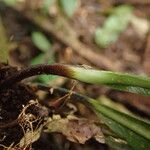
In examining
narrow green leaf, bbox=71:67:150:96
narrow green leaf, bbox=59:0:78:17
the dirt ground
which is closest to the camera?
narrow green leaf, bbox=71:67:150:96

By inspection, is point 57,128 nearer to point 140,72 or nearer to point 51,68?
point 51,68

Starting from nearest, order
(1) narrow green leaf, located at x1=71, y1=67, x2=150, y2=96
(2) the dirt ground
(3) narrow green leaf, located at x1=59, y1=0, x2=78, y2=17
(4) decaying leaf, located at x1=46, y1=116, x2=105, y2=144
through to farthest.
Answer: (1) narrow green leaf, located at x1=71, y1=67, x2=150, y2=96, (4) decaying leaf, located at x1=46, y1=116, x2=105, y2=144, (2) the dirt ground, (3) narrow green leaf, located at x1=59, y1=0, x2=78, y2=17

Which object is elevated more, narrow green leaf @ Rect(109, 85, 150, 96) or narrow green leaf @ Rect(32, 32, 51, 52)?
narrow green leaf @ Rect(32, 32, 51, 52)

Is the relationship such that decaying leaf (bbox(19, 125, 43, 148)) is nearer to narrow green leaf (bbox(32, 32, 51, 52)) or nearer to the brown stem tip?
the brown stem tip

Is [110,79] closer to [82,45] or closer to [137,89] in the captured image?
[137,89]

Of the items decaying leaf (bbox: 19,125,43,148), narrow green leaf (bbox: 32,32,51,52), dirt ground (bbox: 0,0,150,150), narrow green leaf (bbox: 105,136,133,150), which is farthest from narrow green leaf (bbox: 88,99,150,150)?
narrow green leaf (bbox: 32,32,51,52)

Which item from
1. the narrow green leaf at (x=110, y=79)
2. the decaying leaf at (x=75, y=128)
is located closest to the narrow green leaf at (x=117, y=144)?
the decaying leaf at (x=75, y=128)

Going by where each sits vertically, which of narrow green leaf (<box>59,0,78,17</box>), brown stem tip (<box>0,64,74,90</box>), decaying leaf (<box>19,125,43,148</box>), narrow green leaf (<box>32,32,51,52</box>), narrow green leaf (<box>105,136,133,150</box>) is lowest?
decaying leaf (<box>19,125,43,148</box>)

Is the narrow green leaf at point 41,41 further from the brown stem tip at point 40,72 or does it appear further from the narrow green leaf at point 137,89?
the narrow green leaf at point 137,89
